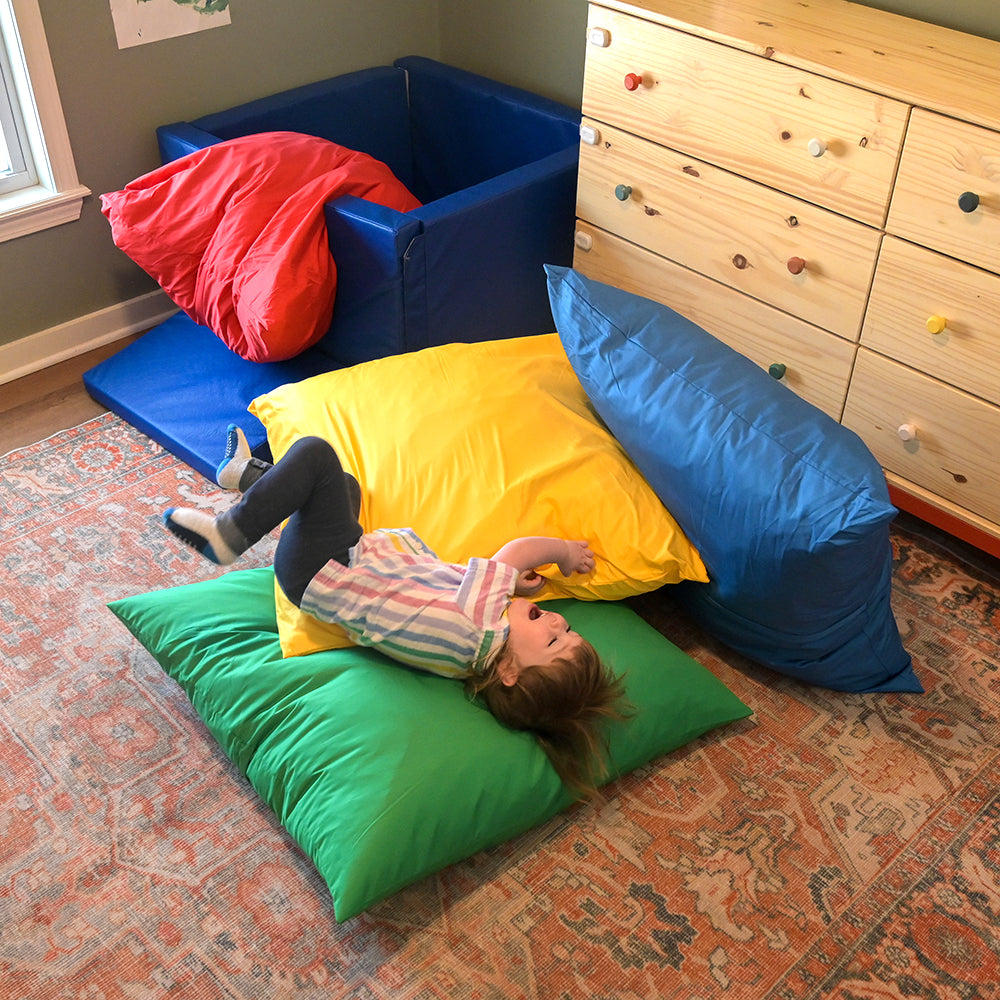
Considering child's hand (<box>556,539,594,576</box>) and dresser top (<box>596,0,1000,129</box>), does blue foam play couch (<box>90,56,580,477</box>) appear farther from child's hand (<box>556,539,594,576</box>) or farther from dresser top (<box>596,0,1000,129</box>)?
child's hand (<box>556,539,594,576</box>)

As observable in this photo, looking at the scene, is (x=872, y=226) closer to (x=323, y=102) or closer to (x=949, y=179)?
(x=949, y=179)

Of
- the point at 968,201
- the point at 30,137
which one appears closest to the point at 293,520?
the point at 968,201

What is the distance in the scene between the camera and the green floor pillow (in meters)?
1.53

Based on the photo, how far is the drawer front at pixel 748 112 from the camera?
1.94m

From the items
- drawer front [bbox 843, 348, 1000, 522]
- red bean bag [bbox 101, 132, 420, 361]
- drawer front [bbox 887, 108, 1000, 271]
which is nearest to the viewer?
drawer front [bbox 887, 108, 1000, 271]

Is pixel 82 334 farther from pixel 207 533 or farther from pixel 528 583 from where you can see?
pixel 528 583

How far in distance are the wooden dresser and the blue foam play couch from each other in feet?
0.86

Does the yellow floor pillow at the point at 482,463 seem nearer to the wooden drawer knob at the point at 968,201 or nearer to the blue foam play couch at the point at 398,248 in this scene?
the blue foam play couch at the point at 398,248

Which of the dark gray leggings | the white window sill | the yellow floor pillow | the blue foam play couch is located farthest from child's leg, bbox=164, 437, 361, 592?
the white window sill

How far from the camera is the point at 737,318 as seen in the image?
2328 millimetres

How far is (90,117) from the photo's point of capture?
261 centimetres

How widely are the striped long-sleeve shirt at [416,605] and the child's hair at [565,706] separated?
0.05m

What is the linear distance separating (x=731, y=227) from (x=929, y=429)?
56 centimetres

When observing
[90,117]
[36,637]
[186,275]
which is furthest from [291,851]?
[90,117]
